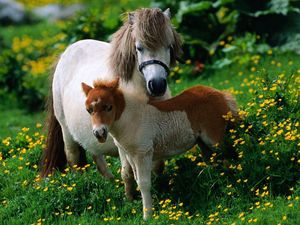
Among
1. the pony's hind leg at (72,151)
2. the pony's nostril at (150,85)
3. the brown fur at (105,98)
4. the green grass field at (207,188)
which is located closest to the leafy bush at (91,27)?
the pony's hind leg at (72,151)

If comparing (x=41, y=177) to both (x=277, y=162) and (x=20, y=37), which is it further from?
(x=20, y=37)

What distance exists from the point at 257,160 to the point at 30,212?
Result: 7.48 ft

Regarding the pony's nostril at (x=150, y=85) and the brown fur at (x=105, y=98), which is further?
the pony's nostril at (x=150, y=85)

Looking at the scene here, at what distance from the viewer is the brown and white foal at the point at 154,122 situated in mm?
6523

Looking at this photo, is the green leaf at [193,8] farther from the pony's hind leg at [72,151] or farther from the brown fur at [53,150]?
the pony's hind leg at [72,151]

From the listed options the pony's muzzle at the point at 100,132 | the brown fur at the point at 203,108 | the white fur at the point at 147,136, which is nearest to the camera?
the pony's muzzle at the point at 100,132

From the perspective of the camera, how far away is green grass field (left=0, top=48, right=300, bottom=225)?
6.50 m

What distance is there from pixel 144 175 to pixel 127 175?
1.92ft

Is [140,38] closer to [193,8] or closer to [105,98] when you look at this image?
[105,98]

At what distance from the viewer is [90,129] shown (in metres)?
7.57

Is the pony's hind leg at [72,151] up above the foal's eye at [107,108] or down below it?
below

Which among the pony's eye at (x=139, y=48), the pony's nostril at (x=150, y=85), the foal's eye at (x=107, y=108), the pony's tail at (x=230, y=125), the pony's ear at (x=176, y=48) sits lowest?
the pony's tail at (x=230, y=125)

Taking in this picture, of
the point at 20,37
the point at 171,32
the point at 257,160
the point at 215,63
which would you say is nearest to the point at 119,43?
the point at 171,32

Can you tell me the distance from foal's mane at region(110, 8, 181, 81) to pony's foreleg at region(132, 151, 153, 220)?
3.04 ft
